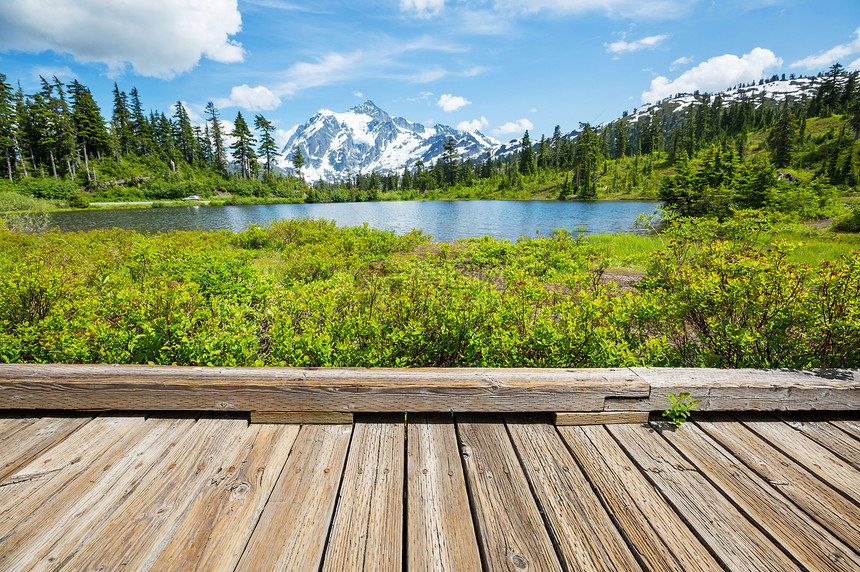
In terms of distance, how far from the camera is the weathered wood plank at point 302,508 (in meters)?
1.48

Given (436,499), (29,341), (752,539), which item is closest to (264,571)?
(436,499)

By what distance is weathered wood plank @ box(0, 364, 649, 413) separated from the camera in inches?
91.7

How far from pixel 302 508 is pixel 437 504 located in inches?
25.4

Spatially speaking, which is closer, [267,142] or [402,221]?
[402,221]

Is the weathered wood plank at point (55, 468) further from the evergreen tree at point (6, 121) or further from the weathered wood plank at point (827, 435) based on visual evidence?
the evergreen tree at point (6, 121)

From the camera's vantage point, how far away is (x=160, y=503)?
1741 millimetres

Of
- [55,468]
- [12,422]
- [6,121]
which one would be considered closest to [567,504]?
[55,468]

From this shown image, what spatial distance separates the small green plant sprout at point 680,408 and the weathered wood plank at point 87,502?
3.12 meters

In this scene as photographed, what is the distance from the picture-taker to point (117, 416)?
94.8 inches

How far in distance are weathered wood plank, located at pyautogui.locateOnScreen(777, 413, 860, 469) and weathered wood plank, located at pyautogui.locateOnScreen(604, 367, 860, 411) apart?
0.27ft

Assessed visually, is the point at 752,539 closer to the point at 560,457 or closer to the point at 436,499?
the point at 560,457

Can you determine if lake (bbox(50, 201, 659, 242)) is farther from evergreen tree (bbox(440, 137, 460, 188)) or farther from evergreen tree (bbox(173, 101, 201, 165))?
evergreen tree (bbox(440, 137, 460, 188))

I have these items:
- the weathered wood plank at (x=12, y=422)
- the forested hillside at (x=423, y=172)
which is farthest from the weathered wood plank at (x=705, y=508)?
the forested hillside at (x=423, y=172)

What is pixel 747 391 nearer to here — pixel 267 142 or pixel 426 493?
pixel 426 493
